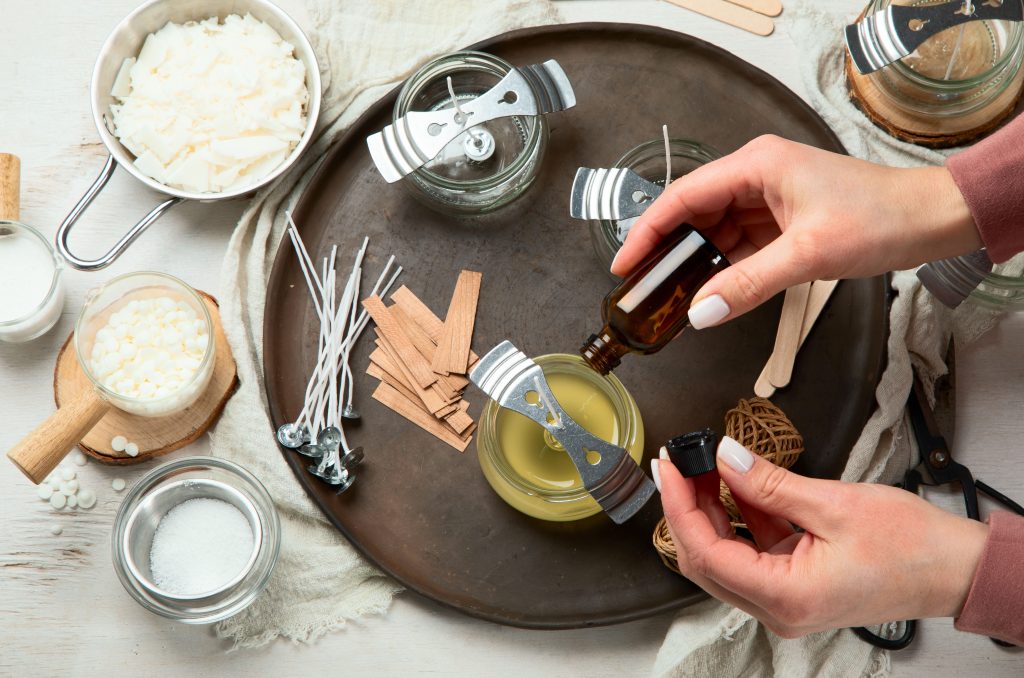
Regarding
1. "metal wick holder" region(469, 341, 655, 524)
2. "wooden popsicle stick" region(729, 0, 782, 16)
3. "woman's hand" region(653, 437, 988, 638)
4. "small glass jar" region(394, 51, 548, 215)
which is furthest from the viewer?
"wooden popsicle stick" region(729, 0, 782, 16)

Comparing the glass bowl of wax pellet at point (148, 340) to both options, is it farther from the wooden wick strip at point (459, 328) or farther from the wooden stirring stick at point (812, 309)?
the wooden stirring stick at point (812, 309)

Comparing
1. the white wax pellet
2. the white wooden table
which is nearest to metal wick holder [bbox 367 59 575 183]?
the white wooden table

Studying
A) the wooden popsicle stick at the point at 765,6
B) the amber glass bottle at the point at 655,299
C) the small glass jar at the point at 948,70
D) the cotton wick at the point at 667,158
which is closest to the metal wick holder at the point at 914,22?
the small glass jar at the point at 948,70

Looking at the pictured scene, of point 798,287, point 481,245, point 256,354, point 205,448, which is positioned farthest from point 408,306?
point 798,287

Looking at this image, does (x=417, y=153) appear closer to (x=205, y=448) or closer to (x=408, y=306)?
(x=408, y=306)

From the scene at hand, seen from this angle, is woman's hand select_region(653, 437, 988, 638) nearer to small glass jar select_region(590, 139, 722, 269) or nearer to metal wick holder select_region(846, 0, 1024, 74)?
small glass jar select_region(590, 139, 722, 269)

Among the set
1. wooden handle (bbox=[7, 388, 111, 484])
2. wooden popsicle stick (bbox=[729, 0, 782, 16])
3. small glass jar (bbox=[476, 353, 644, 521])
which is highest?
wooden popsicle stick (bbox=[729, 0, 782, 16])

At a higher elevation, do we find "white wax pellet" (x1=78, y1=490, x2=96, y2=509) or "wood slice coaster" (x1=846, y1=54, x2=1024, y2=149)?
"wood slice coaster" (x1=846, y1=54, x2=1024, y2=149)

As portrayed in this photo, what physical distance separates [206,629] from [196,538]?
137 millimetres

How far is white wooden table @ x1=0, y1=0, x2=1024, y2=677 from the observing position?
1192 mm

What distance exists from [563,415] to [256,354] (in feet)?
1.51

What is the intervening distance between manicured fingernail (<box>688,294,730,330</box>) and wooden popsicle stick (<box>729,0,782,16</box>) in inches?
23.3

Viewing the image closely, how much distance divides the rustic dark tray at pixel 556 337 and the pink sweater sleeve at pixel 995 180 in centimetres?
21

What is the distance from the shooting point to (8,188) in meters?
1.23
